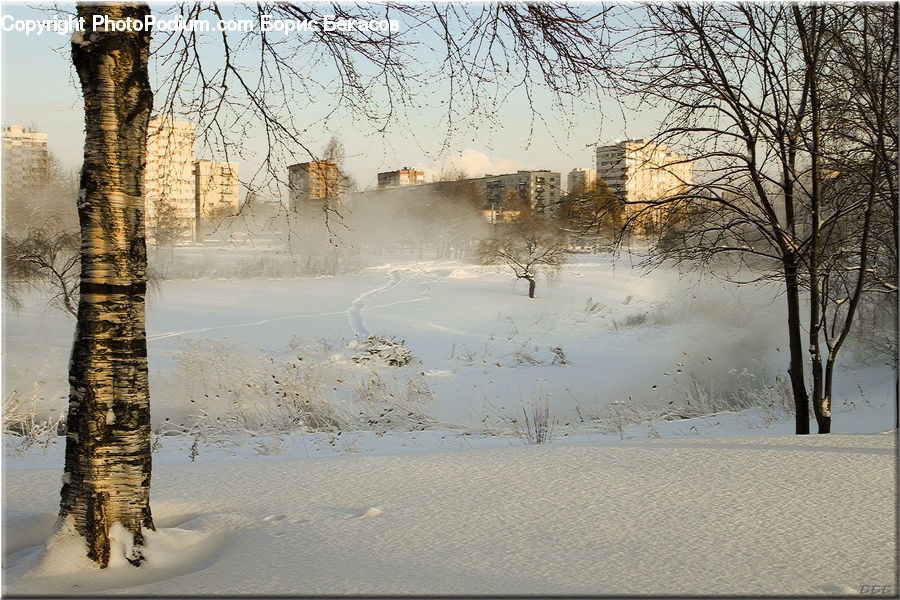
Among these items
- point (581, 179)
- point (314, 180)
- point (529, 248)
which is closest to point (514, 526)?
point (314, 180)

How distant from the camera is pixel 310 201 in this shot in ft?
16.1

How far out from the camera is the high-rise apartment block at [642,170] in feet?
20.3

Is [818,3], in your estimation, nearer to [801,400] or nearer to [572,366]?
[801,400]

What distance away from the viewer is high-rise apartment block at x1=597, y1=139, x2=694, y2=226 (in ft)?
20.3

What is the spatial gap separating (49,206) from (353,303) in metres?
10.6

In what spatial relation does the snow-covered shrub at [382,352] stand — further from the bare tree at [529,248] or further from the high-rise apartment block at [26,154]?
the bare tree at [529,248]

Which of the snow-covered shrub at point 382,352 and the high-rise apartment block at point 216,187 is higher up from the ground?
the high-rise apartment block at point 216,187

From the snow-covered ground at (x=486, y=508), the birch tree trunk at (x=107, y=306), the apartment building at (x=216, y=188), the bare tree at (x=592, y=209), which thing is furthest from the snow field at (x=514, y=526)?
the bare tree at (x=592, y=209)

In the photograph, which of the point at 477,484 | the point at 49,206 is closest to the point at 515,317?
the point at 49,206

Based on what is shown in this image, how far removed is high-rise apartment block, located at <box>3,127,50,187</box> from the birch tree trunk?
417 inches

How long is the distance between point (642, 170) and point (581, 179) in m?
2.00

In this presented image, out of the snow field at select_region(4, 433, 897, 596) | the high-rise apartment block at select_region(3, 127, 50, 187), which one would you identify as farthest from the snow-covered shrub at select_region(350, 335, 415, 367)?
the snow field at select_region(4, 433, 897, 596)

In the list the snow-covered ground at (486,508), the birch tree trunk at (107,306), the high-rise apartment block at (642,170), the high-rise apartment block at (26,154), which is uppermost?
the high-rise apartment block at (26,154)

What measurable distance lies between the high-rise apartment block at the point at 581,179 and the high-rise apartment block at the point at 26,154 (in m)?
9.51
